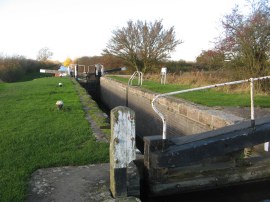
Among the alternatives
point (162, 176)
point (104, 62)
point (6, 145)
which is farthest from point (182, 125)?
point (104, 62)

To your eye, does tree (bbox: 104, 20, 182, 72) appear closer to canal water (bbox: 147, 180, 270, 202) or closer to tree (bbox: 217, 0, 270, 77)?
tree (bbox: 217, 0, 270, 77)

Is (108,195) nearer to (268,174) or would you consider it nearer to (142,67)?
(268,174)

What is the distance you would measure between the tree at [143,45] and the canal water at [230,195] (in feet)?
85.5

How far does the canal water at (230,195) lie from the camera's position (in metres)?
4.54

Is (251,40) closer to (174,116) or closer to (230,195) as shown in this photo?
(174,116)

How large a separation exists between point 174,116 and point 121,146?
504 centimetres

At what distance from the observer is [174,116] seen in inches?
→ 336

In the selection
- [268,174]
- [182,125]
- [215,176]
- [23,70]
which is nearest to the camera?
[215,176]

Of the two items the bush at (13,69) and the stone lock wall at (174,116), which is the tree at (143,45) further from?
the stone lock wall at (174,116)

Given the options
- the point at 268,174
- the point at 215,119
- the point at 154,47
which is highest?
the point at 154,47

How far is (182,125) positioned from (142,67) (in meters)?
24.0

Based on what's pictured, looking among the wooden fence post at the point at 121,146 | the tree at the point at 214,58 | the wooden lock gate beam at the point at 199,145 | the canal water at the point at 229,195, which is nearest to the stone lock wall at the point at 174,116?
the canal water at the point at 229,195

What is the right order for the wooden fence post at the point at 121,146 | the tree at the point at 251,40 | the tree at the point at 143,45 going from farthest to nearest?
the tree at the point at 143,45 < the tree at the point at 251,40 < the wooden fence post at the point at 121,146

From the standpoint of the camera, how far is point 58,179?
4016 millimetres
